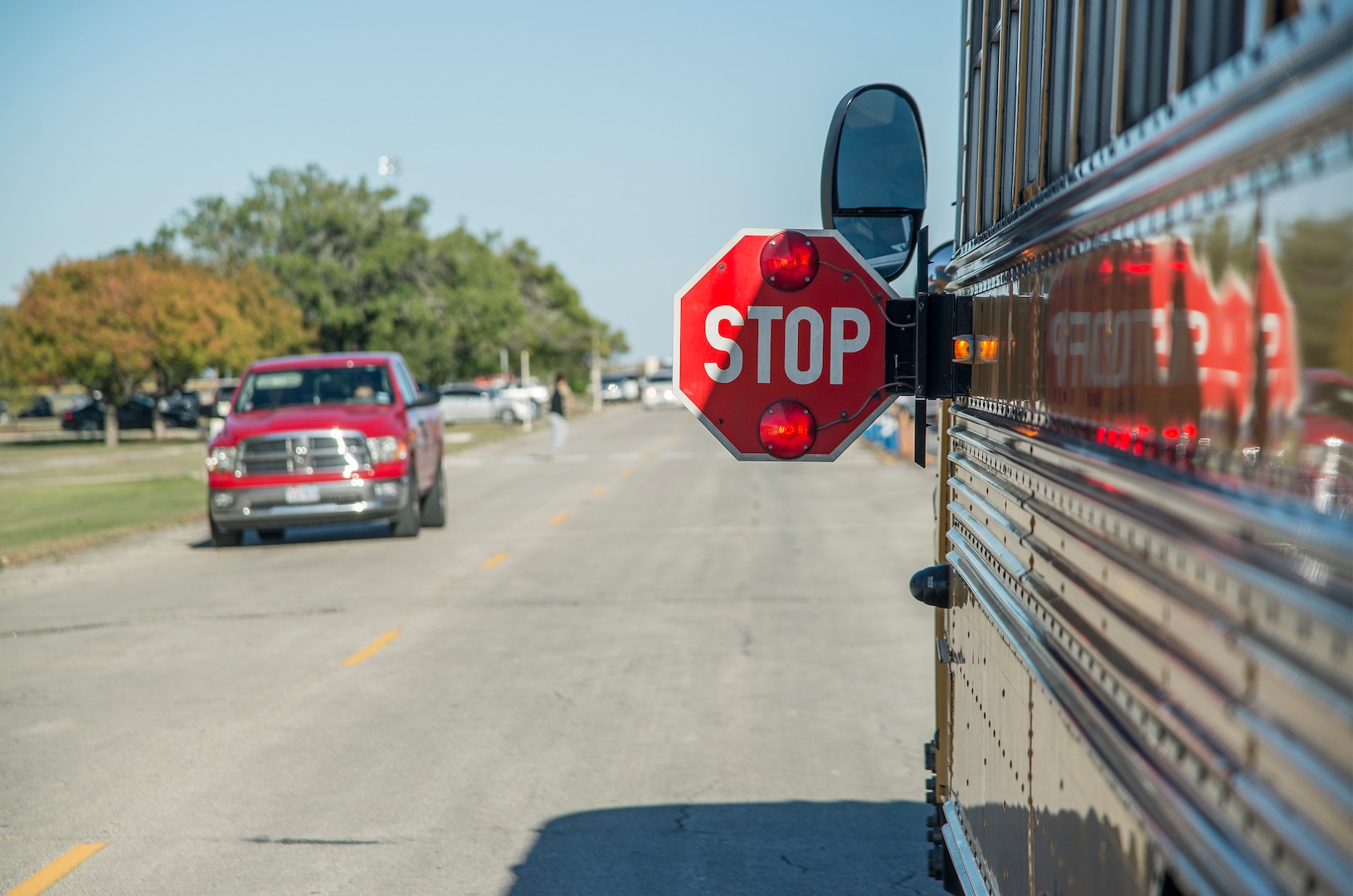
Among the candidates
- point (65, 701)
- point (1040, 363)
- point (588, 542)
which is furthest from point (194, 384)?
point (1040, 363)

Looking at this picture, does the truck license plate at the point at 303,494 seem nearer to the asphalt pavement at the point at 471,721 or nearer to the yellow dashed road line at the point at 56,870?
the asphalt pavement at the point at 471,721

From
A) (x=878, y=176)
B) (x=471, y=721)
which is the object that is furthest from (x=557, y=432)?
(x=878, y=176)

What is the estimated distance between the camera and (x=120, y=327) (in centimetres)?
3984

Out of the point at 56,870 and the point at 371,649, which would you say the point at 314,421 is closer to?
the point at 371,649

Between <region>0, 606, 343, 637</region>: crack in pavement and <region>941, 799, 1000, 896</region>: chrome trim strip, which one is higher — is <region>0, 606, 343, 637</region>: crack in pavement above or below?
below

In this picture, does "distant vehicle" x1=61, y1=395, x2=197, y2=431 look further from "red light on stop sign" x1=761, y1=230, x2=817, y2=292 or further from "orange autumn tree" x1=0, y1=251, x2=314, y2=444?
"red light on stop sign" x1=761, y1=230, x2=817, y2=292

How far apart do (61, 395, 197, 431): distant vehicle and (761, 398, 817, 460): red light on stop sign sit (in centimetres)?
5456

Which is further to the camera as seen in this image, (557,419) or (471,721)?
(557,419)

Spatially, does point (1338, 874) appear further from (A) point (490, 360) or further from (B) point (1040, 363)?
(A) point (490, 360)

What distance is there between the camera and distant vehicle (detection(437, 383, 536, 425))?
55406 millimetres

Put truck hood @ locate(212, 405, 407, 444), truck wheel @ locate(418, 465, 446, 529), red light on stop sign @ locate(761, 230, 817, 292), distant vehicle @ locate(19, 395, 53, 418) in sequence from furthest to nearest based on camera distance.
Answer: distant vehicle @ locate(19, 395, 53, 418), truck wheel @ locate(418, 465, 446, 529), truck hood @ locate(212, 405, 407, 444), red light on stop sign @ locate(761, 230, 817, 292)

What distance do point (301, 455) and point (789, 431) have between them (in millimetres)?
11524

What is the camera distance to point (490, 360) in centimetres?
6700

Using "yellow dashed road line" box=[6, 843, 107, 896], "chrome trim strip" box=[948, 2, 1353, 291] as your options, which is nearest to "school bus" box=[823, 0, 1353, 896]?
"chrome trim strip" box=[948, 2, 1353, 291]
